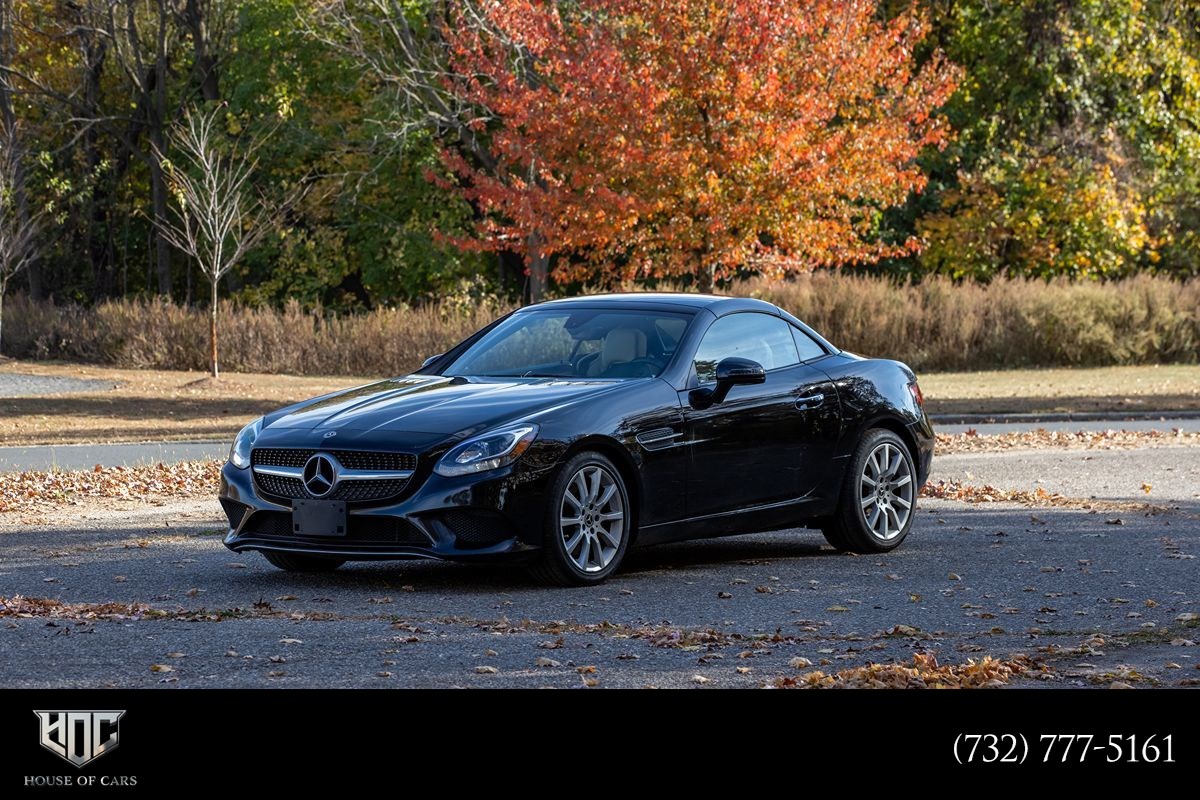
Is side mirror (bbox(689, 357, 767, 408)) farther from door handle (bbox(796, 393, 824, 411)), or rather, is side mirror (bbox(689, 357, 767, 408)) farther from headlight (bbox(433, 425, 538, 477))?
headlight (bbox(433, 425, 538, 477))

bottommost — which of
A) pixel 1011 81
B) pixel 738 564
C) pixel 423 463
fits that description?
pixel 738 564

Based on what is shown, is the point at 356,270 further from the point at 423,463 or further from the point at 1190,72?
the point at 423,463

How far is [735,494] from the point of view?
10.5 meters

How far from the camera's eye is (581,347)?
1054 centimetres

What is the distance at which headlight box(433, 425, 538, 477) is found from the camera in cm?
928

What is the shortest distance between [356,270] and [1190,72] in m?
22.0

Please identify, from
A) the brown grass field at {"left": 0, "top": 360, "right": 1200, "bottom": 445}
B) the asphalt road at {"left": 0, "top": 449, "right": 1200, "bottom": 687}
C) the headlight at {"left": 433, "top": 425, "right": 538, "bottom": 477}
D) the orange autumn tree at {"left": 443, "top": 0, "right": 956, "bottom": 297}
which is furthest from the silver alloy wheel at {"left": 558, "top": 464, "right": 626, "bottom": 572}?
the orange autumn tree at {"left": 443, "top": 0, "right": 956, "bottom": 297}

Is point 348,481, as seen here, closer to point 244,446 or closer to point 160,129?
point 244,446

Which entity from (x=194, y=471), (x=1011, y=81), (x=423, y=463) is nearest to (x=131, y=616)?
(x=423, y=463)

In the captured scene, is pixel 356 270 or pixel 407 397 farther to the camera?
pixel 356 270

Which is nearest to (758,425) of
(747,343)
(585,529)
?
(747,343)

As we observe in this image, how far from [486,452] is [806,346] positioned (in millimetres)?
2748
